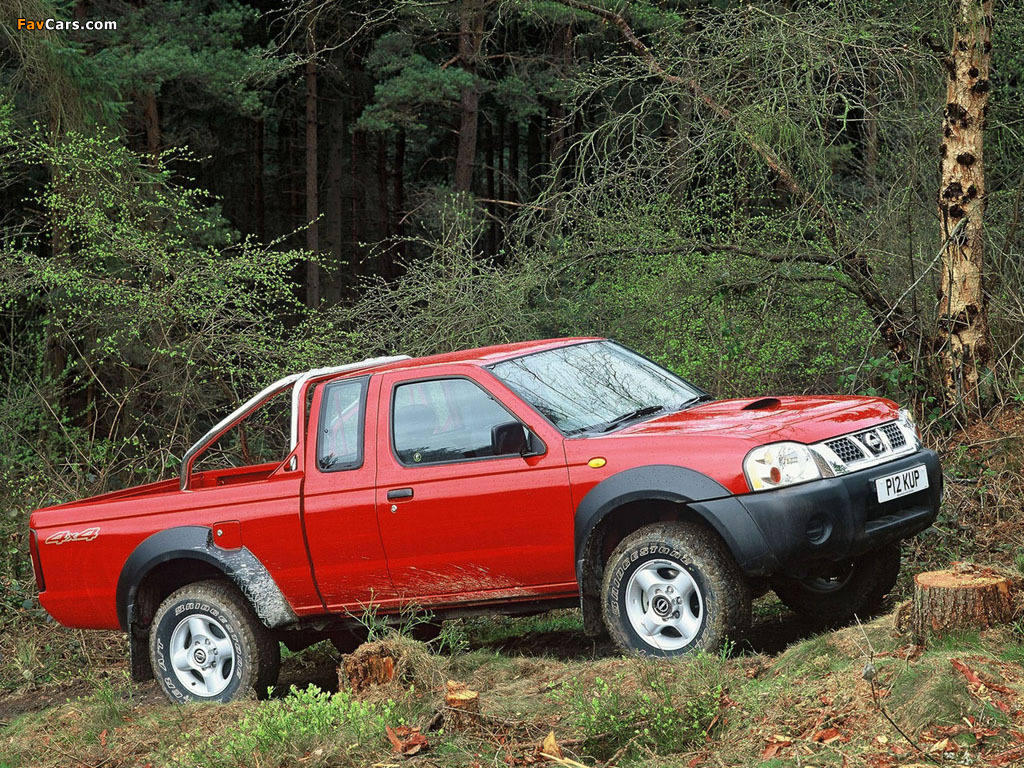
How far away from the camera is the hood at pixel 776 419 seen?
5855 millimetres

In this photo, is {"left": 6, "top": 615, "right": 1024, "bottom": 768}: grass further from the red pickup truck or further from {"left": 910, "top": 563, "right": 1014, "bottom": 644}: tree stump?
the red pickup truck

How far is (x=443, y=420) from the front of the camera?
260 inches

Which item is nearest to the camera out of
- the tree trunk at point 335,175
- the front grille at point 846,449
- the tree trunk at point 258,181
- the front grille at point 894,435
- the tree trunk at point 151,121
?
the front grille at point 846,449

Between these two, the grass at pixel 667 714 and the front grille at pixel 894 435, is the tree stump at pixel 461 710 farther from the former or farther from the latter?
the front grille at pixel 894 435

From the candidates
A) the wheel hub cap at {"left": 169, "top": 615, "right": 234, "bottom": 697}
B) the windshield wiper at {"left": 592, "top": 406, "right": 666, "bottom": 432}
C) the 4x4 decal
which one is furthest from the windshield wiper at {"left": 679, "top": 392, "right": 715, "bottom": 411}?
the 4x4 decal

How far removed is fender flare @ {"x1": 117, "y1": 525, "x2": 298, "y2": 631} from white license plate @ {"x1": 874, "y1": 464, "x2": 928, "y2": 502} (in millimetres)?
3360

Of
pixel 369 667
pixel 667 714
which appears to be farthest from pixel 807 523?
→ pixel 369 667

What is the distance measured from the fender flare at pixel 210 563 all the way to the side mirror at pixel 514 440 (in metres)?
1.68

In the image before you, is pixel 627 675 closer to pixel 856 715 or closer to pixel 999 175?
pixel 856 715

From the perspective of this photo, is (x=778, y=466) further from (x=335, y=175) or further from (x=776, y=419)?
(x=335, y=175)

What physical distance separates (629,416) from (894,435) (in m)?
1.41

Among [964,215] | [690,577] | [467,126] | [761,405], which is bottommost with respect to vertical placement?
[690,577]

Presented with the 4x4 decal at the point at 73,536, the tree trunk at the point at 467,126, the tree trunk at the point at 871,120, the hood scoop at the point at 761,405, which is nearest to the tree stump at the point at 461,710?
the hood scoop at the point at 761,405

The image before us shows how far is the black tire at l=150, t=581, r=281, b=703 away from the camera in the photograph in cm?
699
